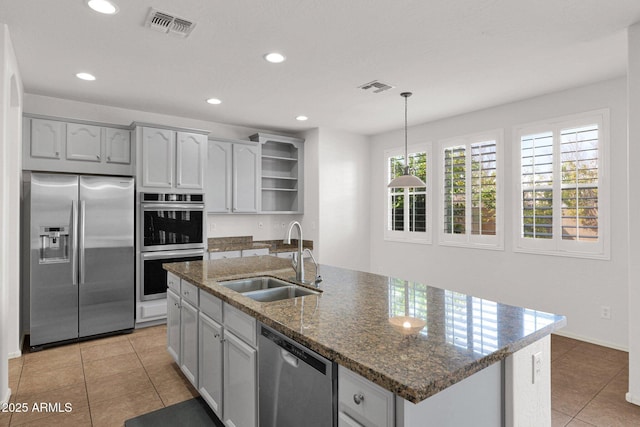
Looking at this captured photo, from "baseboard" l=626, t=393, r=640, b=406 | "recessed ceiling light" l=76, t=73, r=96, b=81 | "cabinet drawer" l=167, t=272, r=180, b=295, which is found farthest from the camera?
"recessed ceiling light" l=76, t=73, r=96, b=81

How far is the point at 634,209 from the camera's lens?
8.30 ft

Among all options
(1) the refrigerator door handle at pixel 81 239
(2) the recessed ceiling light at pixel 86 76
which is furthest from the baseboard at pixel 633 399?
(2) the recessed ceiling light at pixel 86 76

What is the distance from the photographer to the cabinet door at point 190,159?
14.6ft

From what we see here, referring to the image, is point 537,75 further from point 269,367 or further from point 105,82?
point 105,82

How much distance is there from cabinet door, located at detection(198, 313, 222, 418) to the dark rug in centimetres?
15

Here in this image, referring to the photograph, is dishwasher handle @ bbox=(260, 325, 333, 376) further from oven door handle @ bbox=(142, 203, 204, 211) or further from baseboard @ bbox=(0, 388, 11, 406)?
oven door handle @ bbox=(142, 203, 204, 211)

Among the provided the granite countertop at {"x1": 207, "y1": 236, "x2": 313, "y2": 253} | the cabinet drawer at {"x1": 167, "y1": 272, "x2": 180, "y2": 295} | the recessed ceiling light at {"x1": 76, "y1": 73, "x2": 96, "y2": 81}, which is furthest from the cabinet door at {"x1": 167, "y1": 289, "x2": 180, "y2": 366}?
the recessed ceiling light at {"x1": 76, "y1": 73, "x2": 96, "y2": 81}

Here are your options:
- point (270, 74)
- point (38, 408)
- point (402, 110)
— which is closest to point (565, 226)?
point (402, 110)

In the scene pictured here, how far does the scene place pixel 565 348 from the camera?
3.59 metres

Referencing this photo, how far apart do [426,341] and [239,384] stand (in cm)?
113

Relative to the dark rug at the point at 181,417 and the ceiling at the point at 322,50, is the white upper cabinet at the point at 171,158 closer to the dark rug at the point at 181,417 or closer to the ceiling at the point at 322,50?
the ceiling at the point at 322,50

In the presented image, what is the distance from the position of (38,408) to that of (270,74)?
126 inches

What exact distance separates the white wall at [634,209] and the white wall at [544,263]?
117cm

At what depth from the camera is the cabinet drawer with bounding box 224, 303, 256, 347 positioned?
1.83 metres
